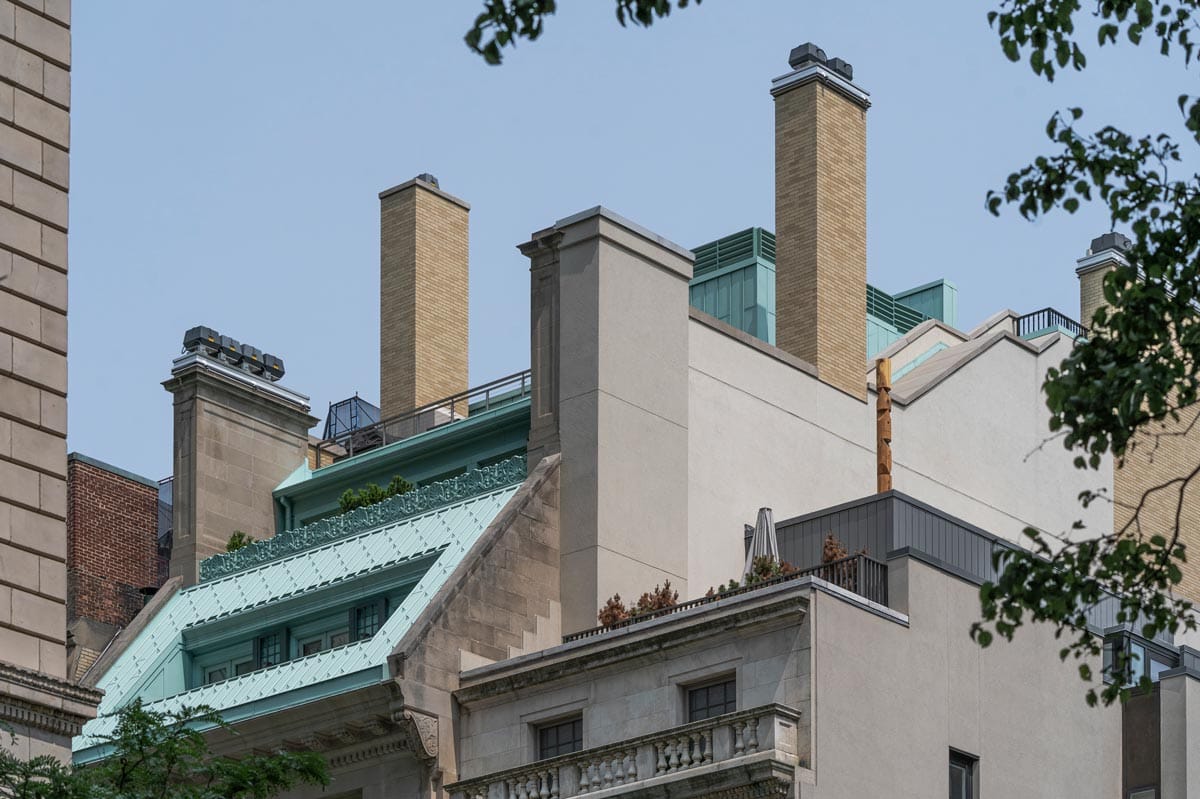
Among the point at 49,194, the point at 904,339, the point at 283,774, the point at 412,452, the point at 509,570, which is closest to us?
the point at 283,774

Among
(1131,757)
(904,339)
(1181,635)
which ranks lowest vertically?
(1131,757)

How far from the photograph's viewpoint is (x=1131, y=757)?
48812 mm

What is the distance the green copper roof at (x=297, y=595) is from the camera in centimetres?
4775

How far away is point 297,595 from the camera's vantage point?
51.0 metres

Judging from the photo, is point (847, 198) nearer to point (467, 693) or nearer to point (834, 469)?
point (834, 469)

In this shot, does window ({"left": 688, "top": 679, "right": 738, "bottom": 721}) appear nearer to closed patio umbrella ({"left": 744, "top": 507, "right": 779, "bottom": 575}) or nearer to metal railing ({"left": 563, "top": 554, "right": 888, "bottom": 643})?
metal railing ({"left": 563, "top": 554, "right": 888, "bottom": 643})

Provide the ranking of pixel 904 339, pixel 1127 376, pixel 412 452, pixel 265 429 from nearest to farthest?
pixel 1127 376 → pixel 412 452 → pixel 265 429 → pixel 904 339

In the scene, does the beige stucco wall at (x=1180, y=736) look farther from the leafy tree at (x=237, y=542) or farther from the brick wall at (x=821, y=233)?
the leafy tree at (x=237, y=542)

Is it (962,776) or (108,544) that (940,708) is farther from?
(108,544)

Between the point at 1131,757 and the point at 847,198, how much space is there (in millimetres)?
12962

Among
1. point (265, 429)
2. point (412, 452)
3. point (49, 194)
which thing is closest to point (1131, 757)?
point (412, 452)

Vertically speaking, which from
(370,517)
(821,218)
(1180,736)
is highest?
(821,218)

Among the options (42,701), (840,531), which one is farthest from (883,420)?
(42,701)

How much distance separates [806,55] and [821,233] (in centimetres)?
366
